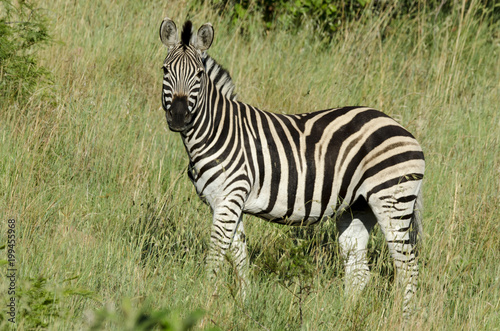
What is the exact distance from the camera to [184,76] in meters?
4.36

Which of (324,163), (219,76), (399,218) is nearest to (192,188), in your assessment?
(219,76)

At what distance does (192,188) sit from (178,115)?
1582 mm

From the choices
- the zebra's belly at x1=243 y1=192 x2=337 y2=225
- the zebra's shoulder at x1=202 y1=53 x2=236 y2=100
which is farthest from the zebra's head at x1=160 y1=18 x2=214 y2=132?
the zebra's belly at x1=243 y1=192 x2=337 y2=225

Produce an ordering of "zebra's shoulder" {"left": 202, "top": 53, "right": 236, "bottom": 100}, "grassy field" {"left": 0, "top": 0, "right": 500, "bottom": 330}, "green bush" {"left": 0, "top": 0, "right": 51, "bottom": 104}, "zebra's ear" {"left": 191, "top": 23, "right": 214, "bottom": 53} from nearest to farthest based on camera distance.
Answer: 1. "grassy field" {"left": 0, "top": 0, "right": 500, "bottom": 330}
2. "zebra's ear" {"left": 191, "top": 23, "right": 214, "bottom": 53}
3. "zebra's shoulder" {"left": 202, "top": 53, "right": 236, "bottom": 100}
4. "green bush" {"left": 0, "top": 0, "right": 51, "bottom": 104}

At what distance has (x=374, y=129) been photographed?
15.6 ft

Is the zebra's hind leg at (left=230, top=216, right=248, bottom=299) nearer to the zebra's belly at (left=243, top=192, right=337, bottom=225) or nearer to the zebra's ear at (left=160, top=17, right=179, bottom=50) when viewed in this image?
the zebra's belly at (left=243, top=192, right=337, bottom=225)

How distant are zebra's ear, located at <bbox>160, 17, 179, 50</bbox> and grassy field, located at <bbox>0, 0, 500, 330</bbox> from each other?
1.20m

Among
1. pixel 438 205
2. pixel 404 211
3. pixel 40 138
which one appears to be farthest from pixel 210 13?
pixel 404 211

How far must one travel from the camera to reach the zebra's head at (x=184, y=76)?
169 inches

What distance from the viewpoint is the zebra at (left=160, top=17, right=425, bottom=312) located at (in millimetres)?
4422

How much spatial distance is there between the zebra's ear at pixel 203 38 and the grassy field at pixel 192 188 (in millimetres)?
1214

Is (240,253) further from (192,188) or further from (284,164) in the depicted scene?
(192,188)

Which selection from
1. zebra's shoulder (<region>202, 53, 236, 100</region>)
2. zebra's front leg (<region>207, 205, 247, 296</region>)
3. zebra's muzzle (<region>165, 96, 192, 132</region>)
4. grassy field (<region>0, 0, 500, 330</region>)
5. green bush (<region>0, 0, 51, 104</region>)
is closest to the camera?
grassy field (<region>0, 0, 500, 330</region>)

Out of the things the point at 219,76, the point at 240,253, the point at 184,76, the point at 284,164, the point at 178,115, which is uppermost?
the point at 219,76
